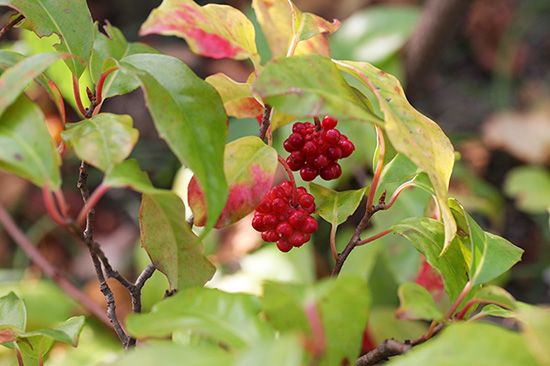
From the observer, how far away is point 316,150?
2.05ft

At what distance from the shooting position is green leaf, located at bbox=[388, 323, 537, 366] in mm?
384

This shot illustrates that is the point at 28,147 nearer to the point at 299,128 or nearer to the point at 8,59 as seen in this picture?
the point at 8,59

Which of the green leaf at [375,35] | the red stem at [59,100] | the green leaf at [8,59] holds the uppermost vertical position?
the green leaf at [8,59]

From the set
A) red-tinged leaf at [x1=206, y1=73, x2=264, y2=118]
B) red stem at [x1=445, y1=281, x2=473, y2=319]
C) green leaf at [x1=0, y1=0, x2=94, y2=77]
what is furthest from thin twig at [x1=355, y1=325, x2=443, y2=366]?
green leaf at [x1=0, y1=0, x2=94, y2=77]

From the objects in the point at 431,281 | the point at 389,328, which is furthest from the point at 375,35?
the point at 431,281

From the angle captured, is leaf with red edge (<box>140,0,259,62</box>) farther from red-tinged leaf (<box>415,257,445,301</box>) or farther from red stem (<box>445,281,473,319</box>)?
red-tinged leaf (<box>415,257,445,301</box>)

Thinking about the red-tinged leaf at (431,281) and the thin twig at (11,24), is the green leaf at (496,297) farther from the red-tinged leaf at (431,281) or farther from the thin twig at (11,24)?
the thin twig at (11,24)

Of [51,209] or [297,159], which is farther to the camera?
[297,159]

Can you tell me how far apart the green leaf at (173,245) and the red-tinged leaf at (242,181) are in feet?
0.06

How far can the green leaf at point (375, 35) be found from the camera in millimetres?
1776

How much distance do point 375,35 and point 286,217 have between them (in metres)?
1.31

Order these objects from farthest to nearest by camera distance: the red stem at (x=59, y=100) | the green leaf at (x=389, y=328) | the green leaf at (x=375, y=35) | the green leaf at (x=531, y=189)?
the green leaf at (x=375, y=35) → the green leaf at (x=531, y=189) → the green leaf at (x=389, y=328) → the red stem at (x=59, y=100)

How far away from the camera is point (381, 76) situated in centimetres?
56

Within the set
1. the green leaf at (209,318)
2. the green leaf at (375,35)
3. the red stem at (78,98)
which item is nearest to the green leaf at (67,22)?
the red stem at (78,98)
